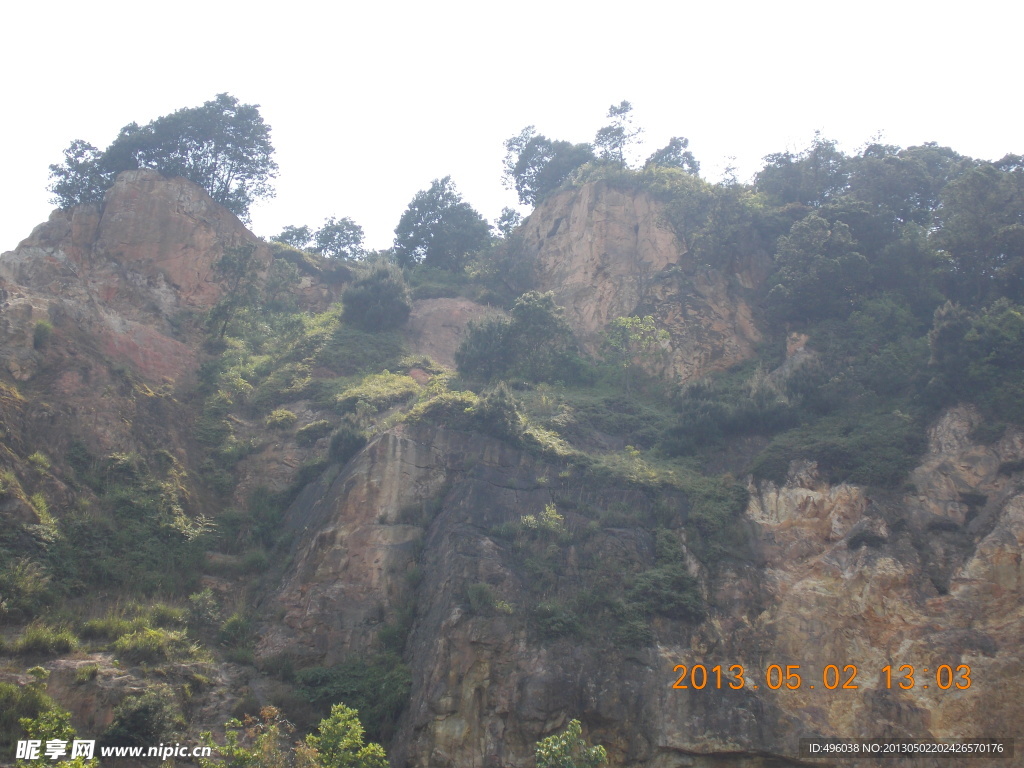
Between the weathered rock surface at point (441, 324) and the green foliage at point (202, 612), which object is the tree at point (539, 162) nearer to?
the weathered rock surface at point (441, 324)

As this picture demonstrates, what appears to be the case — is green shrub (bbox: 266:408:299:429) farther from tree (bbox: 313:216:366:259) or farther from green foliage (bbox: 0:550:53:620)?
tree (bbox: 313:216:366:259)

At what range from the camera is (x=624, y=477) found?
25.0 metres

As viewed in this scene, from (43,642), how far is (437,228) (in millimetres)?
33942

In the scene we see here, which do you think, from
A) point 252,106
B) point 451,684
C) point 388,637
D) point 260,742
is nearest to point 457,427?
point 388,637

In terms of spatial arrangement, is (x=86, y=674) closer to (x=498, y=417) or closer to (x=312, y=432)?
(x=312, y=432)

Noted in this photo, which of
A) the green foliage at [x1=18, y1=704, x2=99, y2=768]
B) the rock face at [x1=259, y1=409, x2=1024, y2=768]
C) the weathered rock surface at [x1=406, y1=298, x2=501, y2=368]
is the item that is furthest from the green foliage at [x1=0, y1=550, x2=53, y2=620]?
the weathered rock surface at [x1=406, y1=298, x2=501, y2=368]

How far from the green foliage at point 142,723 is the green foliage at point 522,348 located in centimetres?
1816

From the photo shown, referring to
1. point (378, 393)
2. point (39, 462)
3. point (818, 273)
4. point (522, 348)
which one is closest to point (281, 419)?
point (378, 393)

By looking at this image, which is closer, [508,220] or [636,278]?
[636,278]

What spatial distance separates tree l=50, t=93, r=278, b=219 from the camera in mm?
38094

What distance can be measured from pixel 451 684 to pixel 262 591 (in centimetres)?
642

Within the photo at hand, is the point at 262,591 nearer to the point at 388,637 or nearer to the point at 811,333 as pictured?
the point at 388,637

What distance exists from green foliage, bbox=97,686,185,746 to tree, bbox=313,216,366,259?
126ft

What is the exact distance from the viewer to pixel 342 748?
15242mm
